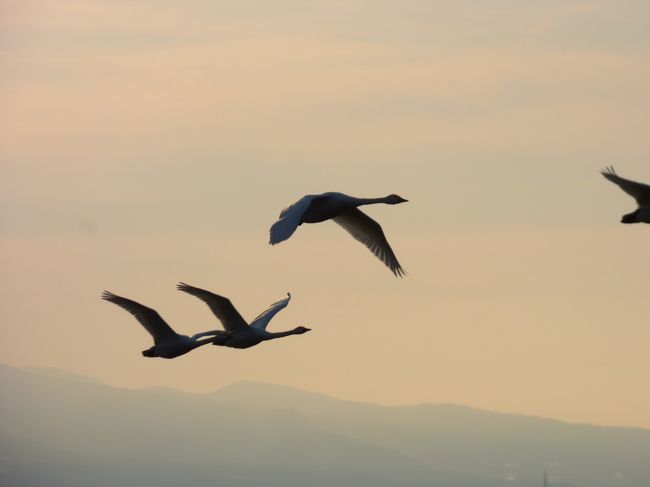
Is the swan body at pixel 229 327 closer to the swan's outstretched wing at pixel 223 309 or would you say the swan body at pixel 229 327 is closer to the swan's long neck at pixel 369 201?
the swan's outstretched wing at pixel 223 309

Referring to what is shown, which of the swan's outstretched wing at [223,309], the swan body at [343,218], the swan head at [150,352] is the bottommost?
the swan head at [150,352]

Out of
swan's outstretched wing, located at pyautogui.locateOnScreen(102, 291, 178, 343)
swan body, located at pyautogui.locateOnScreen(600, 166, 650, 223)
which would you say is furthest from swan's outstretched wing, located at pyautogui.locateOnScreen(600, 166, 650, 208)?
swan's outstretched wing, located at pyautogui.locateOnScreen(102, 291, 178, 343)

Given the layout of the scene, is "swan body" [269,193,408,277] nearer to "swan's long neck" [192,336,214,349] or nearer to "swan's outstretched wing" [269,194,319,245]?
"swan's outstretched wing" [269,194,319,245]

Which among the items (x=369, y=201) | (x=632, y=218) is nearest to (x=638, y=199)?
(x=632, y=218)

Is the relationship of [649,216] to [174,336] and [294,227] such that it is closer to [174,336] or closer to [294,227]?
[294,227]

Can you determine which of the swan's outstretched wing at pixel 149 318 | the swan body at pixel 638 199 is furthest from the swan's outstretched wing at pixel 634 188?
the swan's outstretched wing at pixel 149 318

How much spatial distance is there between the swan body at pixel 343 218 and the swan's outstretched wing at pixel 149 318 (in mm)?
5980

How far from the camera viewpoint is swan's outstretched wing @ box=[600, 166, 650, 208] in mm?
57753

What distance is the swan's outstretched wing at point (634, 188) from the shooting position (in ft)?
189

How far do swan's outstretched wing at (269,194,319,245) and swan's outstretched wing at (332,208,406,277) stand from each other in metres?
6.51

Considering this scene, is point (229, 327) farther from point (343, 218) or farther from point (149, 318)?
point (343, 218)

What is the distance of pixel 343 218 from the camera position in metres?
72.8

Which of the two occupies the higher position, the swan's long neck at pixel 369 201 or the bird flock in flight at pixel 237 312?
the swan's long neck at pixel 369 201

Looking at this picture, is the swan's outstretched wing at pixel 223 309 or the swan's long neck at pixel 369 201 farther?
the swan's long neck at pixel 369 201
